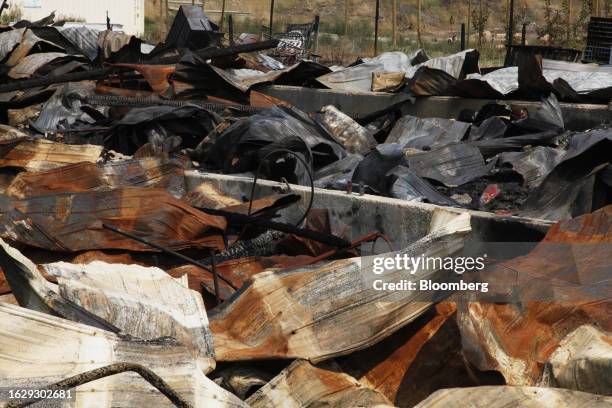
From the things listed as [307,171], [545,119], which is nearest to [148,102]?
[307,171]

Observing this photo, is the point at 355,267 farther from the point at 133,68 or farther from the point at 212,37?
the point at 212,37

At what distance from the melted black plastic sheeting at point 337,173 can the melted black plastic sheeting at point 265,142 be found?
5.6 inches

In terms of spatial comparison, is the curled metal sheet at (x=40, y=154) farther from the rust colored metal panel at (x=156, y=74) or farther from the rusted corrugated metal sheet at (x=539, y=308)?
the rusted corrugated metal sheet at (x=539, y=308)

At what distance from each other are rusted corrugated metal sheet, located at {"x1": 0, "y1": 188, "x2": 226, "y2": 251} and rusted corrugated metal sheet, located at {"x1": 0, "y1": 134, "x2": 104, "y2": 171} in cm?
143

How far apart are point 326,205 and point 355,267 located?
2.02 m

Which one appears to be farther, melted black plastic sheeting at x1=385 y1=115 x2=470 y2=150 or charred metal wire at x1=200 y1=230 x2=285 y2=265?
melted black plastic sheeting at x1=385 y1=115 x2=470 y2=150

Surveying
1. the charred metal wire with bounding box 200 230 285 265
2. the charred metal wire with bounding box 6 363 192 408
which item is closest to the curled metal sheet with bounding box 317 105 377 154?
the charred metal wire with bounding box 200 230 285 265

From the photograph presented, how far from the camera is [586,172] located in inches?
217

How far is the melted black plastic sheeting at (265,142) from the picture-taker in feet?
22.8

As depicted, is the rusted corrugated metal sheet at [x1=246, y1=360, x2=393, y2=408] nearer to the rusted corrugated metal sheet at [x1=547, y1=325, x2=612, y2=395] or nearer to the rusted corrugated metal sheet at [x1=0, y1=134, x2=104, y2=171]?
the rusted corrugated metal sheet at [x1=547, y1=325, x2=612, y2=395]

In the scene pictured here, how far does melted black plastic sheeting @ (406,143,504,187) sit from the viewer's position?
265 inches

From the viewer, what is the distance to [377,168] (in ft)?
20.3

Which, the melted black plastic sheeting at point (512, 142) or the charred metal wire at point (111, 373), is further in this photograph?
the melted black plastic sheeting at point (512, 142)

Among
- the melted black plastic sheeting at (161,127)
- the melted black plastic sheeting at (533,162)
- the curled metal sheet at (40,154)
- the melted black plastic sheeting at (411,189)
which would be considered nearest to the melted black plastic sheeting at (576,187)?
the melted black plastic sheeting at (411,189)
